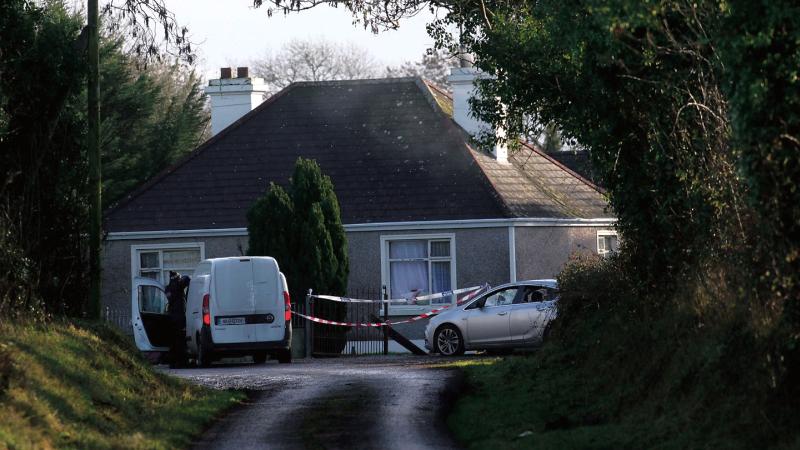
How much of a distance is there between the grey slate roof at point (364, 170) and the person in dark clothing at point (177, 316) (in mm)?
8525

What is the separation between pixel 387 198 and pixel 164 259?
6374 mm

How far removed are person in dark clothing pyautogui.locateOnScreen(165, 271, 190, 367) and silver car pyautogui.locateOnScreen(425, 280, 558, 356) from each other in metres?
5.07

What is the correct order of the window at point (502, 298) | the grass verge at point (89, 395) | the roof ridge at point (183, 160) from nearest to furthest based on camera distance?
the grass verge at point (89, 395) → the window at point (502, 298) → the roof ridge at point (183, 160)

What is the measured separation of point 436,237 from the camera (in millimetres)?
36500

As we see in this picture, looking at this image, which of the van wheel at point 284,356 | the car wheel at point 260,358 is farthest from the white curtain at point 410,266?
the van wheel at point 284,356

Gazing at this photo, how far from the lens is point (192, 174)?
3872cm

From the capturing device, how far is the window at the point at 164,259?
37594mm

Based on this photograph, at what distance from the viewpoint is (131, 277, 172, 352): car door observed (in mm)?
28812

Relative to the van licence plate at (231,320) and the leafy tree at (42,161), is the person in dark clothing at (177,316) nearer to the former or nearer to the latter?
the van licence plate at (231,320)

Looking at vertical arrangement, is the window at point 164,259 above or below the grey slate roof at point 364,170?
below

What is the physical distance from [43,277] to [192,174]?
20762mm

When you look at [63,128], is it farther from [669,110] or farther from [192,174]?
[192,174]

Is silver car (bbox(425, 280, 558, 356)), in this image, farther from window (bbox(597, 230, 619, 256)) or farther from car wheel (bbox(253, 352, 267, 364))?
window (bbox(597, 230, 619, 256))

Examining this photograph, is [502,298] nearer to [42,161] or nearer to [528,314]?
[528,314]
